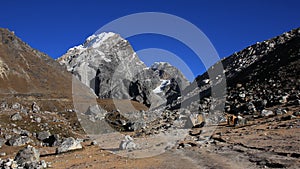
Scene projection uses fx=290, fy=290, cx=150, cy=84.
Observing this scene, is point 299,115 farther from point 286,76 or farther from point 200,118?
point 286,76

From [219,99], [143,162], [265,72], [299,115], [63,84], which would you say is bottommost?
[143,162]

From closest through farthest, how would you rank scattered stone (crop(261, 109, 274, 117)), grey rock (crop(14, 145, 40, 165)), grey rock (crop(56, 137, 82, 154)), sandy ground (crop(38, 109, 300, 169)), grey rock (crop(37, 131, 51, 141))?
sandy ground (crop(38, 109, 300, 169)) → grey rock (crop(14, 145, 40, 165)) → grey rock (crop(56, 137, 82, 154)) → scattered stone (crop(261, 109, 274, 117)) → grey rock (crop(37, 131, 51, 141))

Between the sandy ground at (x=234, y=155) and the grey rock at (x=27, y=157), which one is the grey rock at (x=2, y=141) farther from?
the sandy ground at (x=234, y=155)

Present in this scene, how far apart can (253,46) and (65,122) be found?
7400 centimetres

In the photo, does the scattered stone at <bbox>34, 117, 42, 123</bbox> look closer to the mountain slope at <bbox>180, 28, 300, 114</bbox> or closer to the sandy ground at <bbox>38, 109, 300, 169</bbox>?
the mountain slope at <bbox>180, 28, 300, 114</bbox>

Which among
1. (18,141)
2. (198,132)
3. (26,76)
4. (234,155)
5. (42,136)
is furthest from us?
(26,76)

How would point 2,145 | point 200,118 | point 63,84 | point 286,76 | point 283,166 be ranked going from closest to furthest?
point 283,166 → point 2,145 → point 200,118 → point 286,76 → point 63,84

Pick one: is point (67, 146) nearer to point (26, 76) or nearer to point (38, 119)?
point (38, 119)

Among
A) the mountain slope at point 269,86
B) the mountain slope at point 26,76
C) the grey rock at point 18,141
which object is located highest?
the mountain slope at point 26,76

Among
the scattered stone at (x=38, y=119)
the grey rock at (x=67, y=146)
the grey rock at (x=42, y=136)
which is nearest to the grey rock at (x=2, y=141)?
the grey rock at (x=42, y=136)

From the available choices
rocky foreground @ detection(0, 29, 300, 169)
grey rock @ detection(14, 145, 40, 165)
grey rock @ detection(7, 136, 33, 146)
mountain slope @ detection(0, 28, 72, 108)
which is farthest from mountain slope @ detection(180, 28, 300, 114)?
mountain slope @ detection(0, 28, 72, 108)

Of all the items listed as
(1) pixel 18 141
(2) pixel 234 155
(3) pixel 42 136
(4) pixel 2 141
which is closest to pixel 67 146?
(1) pixel 18 141

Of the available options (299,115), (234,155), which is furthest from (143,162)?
(299,115)

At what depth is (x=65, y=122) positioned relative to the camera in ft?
223
